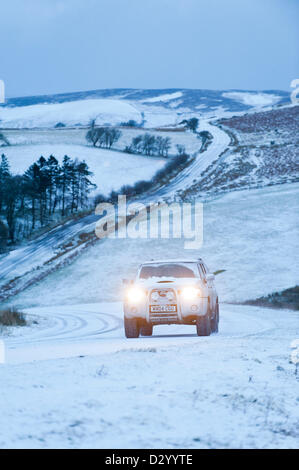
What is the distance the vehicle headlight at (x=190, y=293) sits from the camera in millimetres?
16875

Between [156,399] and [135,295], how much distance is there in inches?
340

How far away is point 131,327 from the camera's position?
59.9ft

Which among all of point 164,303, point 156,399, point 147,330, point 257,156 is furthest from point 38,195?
point 156,399

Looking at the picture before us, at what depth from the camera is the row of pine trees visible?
83062mm

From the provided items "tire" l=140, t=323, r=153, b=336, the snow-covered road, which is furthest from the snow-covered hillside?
the snow-covered road

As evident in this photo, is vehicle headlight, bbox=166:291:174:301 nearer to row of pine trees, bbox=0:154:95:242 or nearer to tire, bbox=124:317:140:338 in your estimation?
tire, bbox=124:317:140:338

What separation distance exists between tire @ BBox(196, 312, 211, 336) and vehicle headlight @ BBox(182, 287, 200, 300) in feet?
3.30

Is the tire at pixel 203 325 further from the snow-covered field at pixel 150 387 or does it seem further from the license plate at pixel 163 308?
the license plate at pixel 163 308

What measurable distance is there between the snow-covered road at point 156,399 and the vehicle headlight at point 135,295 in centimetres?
330

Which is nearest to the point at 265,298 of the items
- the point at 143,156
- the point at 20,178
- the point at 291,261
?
the point at 291,261

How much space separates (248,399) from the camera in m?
8.81

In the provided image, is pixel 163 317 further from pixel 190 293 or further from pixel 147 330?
pixel 147 330
